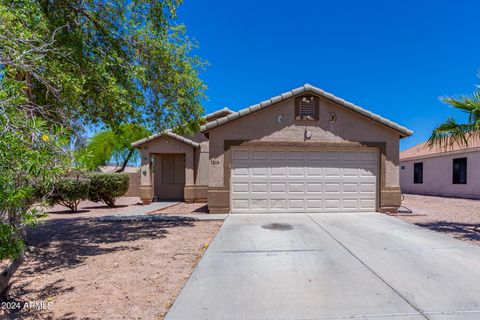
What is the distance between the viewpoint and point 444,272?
447 cm

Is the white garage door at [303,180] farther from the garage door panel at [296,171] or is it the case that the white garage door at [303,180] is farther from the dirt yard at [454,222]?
the dirt yard at [454,222]

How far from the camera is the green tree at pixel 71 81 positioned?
8.40 ft

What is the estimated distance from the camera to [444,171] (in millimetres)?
18188

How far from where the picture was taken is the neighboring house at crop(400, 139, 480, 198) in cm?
→ 1600

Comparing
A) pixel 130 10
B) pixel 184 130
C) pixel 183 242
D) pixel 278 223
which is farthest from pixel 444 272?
pixel 130 10

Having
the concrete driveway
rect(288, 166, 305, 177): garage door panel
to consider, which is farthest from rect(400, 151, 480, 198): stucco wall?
rect(288, 166, 305, 177): garage door panel

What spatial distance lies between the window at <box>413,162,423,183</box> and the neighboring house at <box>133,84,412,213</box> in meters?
12.8

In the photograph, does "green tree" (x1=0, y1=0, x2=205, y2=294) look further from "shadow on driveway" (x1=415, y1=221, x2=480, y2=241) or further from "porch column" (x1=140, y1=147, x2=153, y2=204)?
"shadow on driveway" (x1=415, y1=221, x2=480, y2=241)

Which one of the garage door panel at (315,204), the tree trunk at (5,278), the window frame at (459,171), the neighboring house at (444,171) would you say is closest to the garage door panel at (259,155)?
the garage door panel at (315,204)

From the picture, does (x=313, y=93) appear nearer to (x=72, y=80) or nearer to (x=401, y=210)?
(x=401, y=210)

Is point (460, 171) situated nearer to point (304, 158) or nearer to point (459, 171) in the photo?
point (459, 171)

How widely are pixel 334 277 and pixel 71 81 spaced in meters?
6.03

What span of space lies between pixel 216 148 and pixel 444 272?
24.5 feet

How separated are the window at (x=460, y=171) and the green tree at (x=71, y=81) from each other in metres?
17.2
